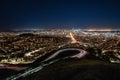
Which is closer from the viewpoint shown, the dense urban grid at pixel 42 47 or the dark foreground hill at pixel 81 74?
the dark foreground hill at pixel 81 74

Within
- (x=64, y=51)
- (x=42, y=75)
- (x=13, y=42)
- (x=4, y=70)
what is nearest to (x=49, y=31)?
(x=13, y=42)

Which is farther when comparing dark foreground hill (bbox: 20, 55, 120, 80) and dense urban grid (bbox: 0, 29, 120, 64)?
dense urban grid (bbox: 0, 29, 120, 64)

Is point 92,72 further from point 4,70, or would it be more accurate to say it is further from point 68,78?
point 4,70

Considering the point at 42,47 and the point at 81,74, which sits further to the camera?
the point at 42,47

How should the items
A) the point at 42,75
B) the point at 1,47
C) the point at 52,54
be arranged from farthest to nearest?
the point at 1,47
the point at 52,54
the point at 42,75

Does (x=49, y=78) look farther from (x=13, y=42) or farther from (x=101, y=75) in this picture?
(x=13, y=42)

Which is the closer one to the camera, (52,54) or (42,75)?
(42,75)

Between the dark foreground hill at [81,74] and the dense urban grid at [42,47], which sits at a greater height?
the dark foreground hill at [81,74]

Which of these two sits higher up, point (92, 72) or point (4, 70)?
point (92, 72)

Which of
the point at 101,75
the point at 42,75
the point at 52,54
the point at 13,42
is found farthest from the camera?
the point at 13,42

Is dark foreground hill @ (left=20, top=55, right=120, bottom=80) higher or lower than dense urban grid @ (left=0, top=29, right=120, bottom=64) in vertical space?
higher
